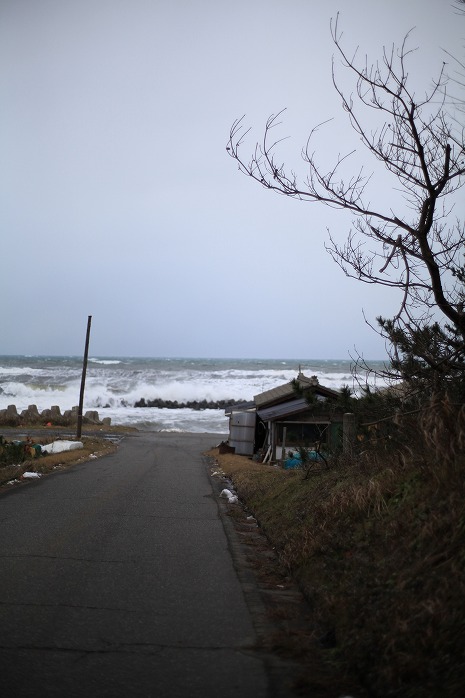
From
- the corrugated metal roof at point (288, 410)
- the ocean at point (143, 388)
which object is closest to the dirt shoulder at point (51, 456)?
the corrugated metal roof at point (288, 410)

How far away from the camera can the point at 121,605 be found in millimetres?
6512

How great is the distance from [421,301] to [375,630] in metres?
5.19

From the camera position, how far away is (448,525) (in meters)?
5.78

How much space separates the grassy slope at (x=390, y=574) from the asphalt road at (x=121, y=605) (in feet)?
2.33

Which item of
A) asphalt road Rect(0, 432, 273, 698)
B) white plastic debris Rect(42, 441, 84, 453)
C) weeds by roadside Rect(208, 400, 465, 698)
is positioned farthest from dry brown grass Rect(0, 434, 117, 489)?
weeds by roadside Rect(208, 400, 465, 698)

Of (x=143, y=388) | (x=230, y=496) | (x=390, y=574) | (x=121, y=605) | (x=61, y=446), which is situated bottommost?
(x=61, y=446)

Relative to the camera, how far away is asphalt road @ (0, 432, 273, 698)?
4.73 metres

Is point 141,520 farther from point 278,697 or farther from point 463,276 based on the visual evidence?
point 278,697

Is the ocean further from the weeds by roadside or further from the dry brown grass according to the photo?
the weeds by roadside

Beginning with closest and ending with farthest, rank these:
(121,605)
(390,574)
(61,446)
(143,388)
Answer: (390,574) < (121,605) < (61,446) < (143,388)

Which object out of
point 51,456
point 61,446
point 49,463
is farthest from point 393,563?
point 61,446

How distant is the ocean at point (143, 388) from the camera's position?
61938mm

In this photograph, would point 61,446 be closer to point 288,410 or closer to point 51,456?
point 51,456

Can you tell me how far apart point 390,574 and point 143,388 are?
2987 inches
